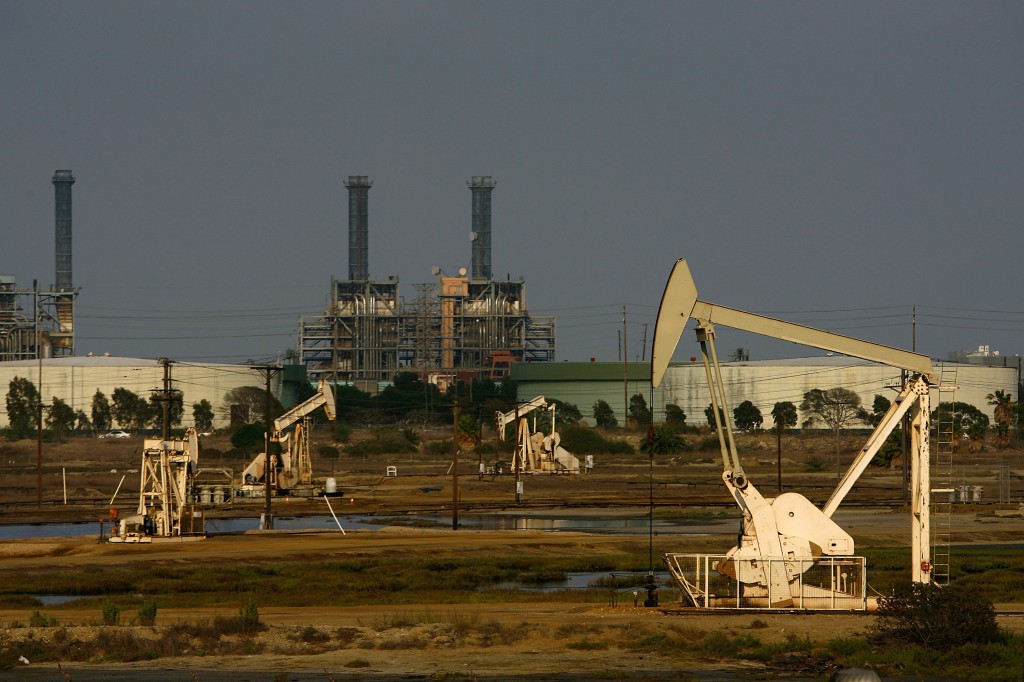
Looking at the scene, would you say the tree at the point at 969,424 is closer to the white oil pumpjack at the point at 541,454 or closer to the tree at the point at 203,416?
the white oil pumpjack at the point at 541,454

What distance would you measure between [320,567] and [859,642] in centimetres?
2181

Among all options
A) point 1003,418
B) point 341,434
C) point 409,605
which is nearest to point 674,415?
point 341,434

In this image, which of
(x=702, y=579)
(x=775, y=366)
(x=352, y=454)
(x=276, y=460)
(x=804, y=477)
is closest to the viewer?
(x=702, y=579)

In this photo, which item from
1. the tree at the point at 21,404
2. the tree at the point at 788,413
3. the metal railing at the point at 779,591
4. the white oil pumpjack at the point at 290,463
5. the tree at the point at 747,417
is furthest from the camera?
the tree at the point at 21,404

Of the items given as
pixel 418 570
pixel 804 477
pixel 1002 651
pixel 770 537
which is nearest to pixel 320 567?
pixel 418 570

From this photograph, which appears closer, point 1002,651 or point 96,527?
point 1002,651

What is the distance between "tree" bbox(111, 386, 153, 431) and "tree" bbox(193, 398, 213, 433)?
5428mm

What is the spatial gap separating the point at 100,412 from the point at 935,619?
145m

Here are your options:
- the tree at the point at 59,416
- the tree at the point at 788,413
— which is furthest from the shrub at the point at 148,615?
the tree at the point at 59,416

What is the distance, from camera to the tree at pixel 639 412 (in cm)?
16109

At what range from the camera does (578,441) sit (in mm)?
135500

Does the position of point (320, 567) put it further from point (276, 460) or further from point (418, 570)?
point (276, 460)

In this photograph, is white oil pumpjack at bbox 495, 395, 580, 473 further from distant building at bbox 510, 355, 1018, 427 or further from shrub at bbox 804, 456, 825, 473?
distant building at bbox 510, 355, 1018, 427

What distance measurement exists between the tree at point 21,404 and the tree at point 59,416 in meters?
1.79
